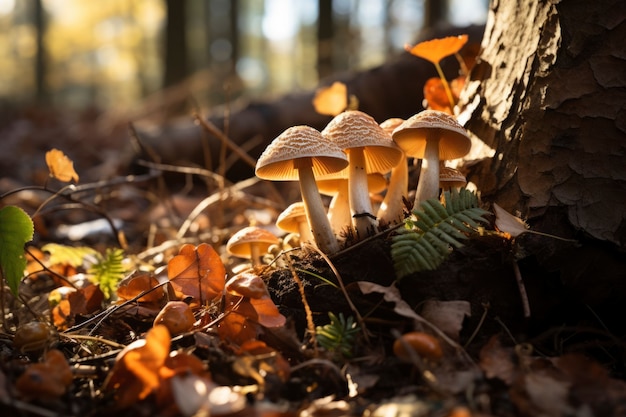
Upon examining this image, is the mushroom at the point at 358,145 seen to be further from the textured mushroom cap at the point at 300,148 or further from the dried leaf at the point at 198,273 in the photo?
the dried leaf at the point at 198,273

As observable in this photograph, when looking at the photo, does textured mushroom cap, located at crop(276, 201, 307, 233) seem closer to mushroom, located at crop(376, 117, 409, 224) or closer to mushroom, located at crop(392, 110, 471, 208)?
mushroom, located at crop(376, 117, 409, 224)

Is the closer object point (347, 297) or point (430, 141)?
point (347, 297)

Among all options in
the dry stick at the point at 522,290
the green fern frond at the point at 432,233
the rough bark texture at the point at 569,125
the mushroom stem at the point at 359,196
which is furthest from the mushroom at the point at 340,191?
the dry stick at the point at 522,290

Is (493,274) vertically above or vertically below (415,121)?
below

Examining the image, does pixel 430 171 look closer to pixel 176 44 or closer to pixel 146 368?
pixel 146 368

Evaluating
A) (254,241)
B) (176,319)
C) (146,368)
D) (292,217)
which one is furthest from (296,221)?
(146,368)

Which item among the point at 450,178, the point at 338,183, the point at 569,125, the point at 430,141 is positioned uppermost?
the point at 569,125

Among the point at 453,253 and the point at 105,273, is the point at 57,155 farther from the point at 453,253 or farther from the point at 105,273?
the point at 453,253

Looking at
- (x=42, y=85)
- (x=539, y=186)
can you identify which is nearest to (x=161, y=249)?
(x=539, y=186)
